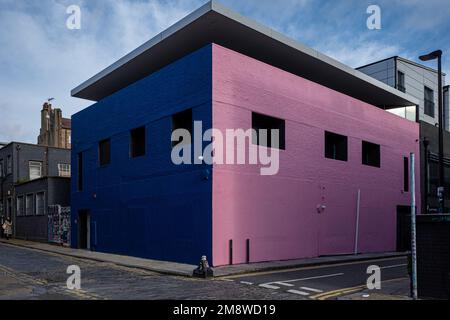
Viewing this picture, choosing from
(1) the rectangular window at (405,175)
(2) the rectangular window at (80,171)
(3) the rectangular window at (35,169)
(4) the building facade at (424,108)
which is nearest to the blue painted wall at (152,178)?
(2) the rectangular window at (80,171)

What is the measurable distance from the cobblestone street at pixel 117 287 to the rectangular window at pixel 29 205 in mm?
19765

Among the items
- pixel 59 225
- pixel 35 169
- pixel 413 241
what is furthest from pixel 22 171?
pixel 413 241

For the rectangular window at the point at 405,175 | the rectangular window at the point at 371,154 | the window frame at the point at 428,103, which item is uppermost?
the window frame at the point at 428,103

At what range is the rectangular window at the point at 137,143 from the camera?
20.7m

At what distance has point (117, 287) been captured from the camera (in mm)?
10992

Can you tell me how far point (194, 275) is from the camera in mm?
13133

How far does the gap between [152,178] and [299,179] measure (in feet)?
21.3

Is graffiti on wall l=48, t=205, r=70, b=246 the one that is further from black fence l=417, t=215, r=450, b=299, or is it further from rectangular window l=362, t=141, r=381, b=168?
black fence l=417, t=215, r=450, b=299

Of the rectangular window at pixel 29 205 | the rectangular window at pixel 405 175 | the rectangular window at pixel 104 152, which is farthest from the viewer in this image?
the rectangular window at pixel 29 205

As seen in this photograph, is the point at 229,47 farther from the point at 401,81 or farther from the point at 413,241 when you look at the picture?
the point at 401,81

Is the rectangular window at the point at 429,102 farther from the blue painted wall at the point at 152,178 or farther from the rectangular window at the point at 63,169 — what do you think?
the rectangular window at the point at 63,169

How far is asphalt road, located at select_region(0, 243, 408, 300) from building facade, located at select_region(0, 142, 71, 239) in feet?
68.9

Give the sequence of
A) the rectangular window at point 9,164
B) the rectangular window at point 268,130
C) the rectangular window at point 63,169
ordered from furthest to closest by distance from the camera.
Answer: the rectangular window at point 63,169 < the rectangular window at point 9,164 < the rectangular window at point 268,130
